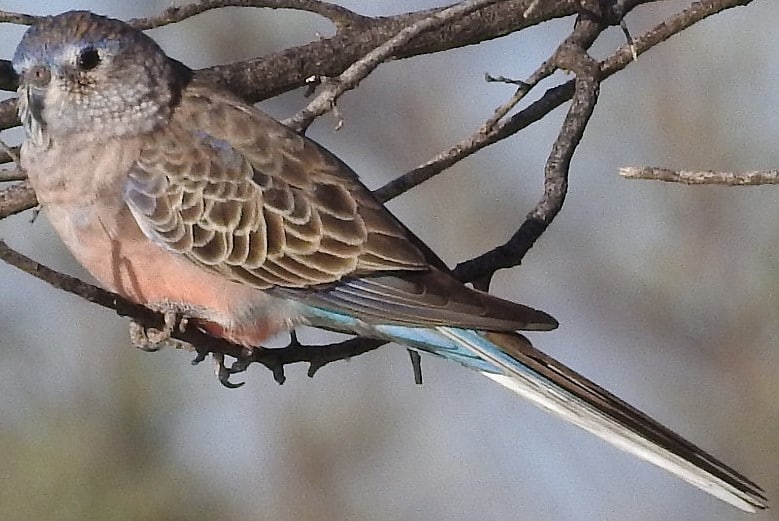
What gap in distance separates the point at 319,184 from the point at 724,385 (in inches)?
193

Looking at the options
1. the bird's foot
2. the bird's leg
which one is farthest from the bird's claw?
the bird's leg

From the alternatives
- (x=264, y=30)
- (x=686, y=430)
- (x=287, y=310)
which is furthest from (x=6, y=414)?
(x=287, y=310)

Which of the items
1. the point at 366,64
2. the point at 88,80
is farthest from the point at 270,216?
the point at 88,80

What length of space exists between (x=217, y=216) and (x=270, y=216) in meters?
0.17

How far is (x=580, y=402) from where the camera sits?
392 centimetres

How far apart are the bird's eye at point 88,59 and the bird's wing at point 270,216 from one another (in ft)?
1.12

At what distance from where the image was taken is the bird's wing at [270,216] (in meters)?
4.33

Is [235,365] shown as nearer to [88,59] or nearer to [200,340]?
[200,340]

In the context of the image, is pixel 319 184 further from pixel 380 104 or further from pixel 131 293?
pixel 380 104

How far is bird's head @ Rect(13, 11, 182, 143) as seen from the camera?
4477 millimetres

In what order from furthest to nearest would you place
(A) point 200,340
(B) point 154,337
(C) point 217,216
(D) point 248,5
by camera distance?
(D) point 248,5 → (C) point 217,216 → (A) point 200,340 → (B) point 154,337

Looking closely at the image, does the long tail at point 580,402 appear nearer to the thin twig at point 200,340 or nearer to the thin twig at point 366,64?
the thin twig at point 200,340

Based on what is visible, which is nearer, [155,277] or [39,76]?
[155,277]

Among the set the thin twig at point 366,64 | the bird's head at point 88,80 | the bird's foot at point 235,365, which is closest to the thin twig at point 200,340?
the bird's foot at point 235,365
